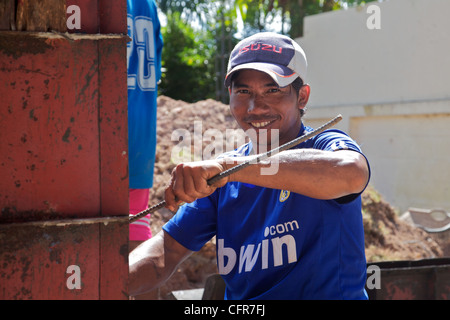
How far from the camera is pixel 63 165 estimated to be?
133cm

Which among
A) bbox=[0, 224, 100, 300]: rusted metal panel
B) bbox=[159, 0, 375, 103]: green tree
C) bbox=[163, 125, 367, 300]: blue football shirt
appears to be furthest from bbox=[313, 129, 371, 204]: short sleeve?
bbox=[159, 0, 375, 103]: green tree

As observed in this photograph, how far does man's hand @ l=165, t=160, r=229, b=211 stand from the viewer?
4.86ft

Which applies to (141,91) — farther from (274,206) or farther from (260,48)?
(274,206)

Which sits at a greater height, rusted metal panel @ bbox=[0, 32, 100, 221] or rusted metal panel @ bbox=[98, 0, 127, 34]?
rusted metal panel @ bbox=[98, 0, 127, 34]

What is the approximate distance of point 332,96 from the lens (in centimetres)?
1201

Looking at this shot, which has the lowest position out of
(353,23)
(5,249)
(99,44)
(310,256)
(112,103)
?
(310,256)

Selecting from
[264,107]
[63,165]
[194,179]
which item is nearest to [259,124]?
[264,107]

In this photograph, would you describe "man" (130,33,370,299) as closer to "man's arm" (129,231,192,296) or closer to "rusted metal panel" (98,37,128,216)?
"man's arm" (129,231,192,296)

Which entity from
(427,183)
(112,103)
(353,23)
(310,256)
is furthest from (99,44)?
(353,23)

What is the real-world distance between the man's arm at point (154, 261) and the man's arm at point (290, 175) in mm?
691

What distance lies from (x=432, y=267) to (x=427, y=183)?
6753 mm

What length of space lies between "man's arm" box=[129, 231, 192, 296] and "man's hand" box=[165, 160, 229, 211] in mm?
743

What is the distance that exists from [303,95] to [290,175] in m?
0.78
